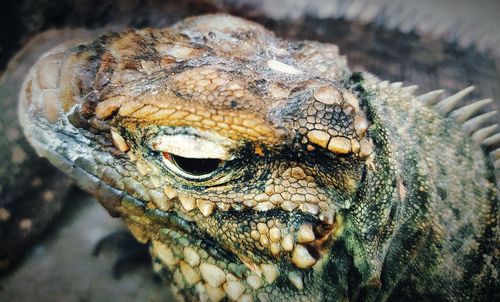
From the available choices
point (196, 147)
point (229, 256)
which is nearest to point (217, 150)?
point (196, 147)

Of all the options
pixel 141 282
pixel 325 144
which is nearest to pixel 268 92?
pixel 325 144

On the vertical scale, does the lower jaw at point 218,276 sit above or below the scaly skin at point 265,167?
below

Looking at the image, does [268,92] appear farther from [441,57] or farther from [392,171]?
[441,57]

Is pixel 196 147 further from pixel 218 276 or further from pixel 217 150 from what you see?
pixel 218 276

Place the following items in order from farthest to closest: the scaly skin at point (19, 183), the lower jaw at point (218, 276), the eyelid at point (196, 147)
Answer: the scaly skin at point (19, 183)
the lower jaw at point (218, 276)
the eyelid at point (196, 147)

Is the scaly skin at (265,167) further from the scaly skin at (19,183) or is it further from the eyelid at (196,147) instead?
the scaly skin at (19,183)

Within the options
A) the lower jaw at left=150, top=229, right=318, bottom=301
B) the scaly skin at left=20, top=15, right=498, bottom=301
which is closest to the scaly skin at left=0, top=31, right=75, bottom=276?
the scaly skin at left=20, top=15, right=498, bottom=301

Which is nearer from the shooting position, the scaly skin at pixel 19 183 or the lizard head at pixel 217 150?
the lizard head at pixel 217 150

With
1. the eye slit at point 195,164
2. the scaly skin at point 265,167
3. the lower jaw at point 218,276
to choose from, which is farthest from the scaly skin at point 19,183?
the eye slit at point 195,164
